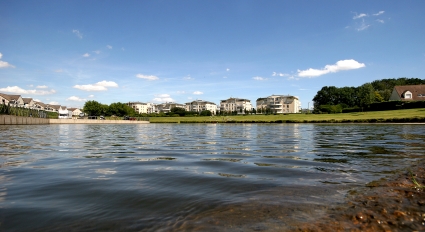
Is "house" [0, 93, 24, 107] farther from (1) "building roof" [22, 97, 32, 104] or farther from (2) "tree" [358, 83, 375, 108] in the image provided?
(2) "tree" [358, 83, 375, 108]

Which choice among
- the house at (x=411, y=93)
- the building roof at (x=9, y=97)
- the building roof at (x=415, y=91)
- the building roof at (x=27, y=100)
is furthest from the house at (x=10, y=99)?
the building roof at (x=415, y=91)

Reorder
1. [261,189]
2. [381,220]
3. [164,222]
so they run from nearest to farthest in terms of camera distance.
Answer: [381,220] < [164,222] < [261,189]

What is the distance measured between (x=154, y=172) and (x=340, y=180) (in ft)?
13.6

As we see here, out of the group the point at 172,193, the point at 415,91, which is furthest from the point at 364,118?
the point at 172,193

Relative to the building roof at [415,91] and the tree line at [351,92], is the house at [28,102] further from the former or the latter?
the building roof at [415,91]

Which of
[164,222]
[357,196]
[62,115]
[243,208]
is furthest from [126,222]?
[62,115]

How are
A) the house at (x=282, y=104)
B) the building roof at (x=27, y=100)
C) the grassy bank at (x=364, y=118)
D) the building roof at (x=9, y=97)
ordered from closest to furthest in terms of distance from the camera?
1. the grassy bank at (x=364, y=118)
2. the building roof at (x=9, y=97)
3. the building roof at (x=27, y=100)
4. the house at (x=282, y=104)

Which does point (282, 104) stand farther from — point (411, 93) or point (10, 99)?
point (10, 99)

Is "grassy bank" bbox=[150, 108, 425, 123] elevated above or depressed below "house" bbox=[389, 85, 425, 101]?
below

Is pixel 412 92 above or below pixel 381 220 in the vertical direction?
above

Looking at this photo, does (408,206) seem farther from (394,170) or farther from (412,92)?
(412,92)

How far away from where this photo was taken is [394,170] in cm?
613

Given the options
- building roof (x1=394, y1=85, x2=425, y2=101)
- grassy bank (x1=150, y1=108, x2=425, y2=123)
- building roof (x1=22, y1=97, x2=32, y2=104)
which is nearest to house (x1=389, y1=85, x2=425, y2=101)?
building roof (x1=394, y1=85, x2=425, y2=101)

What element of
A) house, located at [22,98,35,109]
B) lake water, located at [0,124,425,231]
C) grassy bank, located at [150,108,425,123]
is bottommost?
lake water, located at [0,124,425,231]
